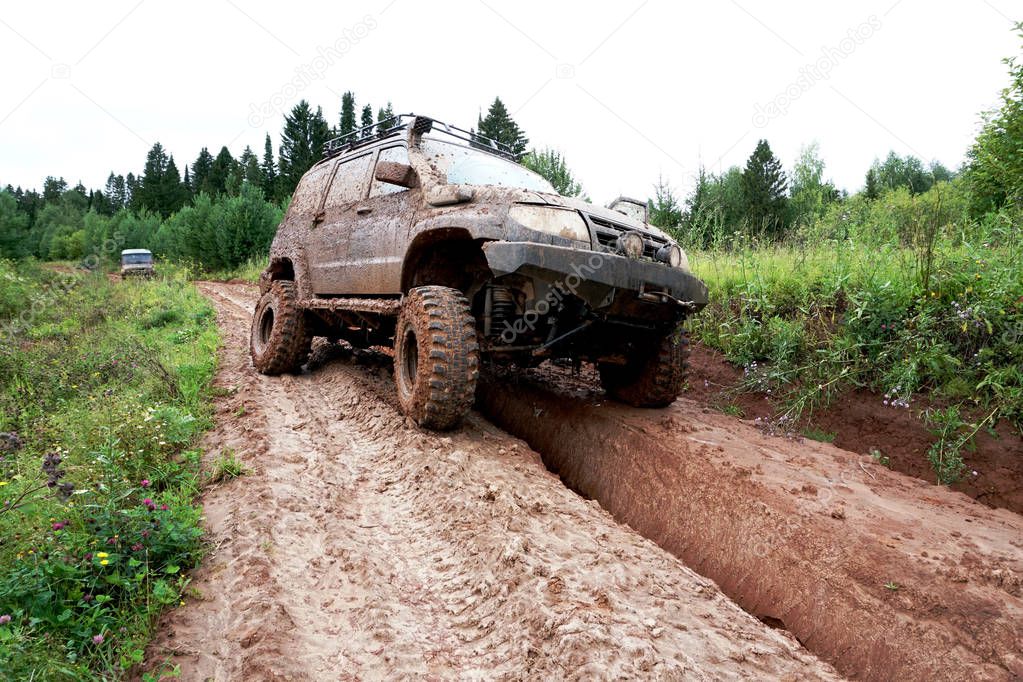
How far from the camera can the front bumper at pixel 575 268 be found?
351 centimetres

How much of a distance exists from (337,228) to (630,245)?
3144mm

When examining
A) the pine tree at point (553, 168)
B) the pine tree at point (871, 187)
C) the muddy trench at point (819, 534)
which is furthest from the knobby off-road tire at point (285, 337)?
the pine tree at point (871, 187)

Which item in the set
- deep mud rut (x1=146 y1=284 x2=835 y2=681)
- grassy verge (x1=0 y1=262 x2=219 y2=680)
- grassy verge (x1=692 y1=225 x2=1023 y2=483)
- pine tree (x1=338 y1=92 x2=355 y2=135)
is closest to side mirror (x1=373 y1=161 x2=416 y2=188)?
deep mud rut (x1=146 y1=284 x2=835 y2=681)

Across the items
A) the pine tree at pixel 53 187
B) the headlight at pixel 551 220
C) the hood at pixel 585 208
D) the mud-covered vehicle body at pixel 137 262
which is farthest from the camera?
the pine tree at pixel 53 187

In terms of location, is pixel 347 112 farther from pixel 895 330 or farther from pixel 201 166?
pixel 895 330

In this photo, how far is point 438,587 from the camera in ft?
8.39

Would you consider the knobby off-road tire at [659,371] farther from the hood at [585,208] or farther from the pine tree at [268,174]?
the pine tree at [268,174]

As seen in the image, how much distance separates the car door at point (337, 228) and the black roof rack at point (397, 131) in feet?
0.85

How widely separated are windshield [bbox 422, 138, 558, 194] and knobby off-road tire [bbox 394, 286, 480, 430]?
1021 millimetres

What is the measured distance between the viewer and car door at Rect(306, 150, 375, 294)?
5.53m

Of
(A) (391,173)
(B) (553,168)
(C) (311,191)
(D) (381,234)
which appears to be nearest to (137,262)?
(B) (553,168)

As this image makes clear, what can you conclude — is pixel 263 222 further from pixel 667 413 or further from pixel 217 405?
pixel 667 413

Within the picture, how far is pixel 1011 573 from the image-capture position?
8.55 ft

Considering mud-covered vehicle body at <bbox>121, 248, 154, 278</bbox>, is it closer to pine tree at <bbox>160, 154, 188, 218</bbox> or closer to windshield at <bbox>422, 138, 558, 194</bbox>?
windshield at <bbox>422, 138, 558, 194</bbox>
